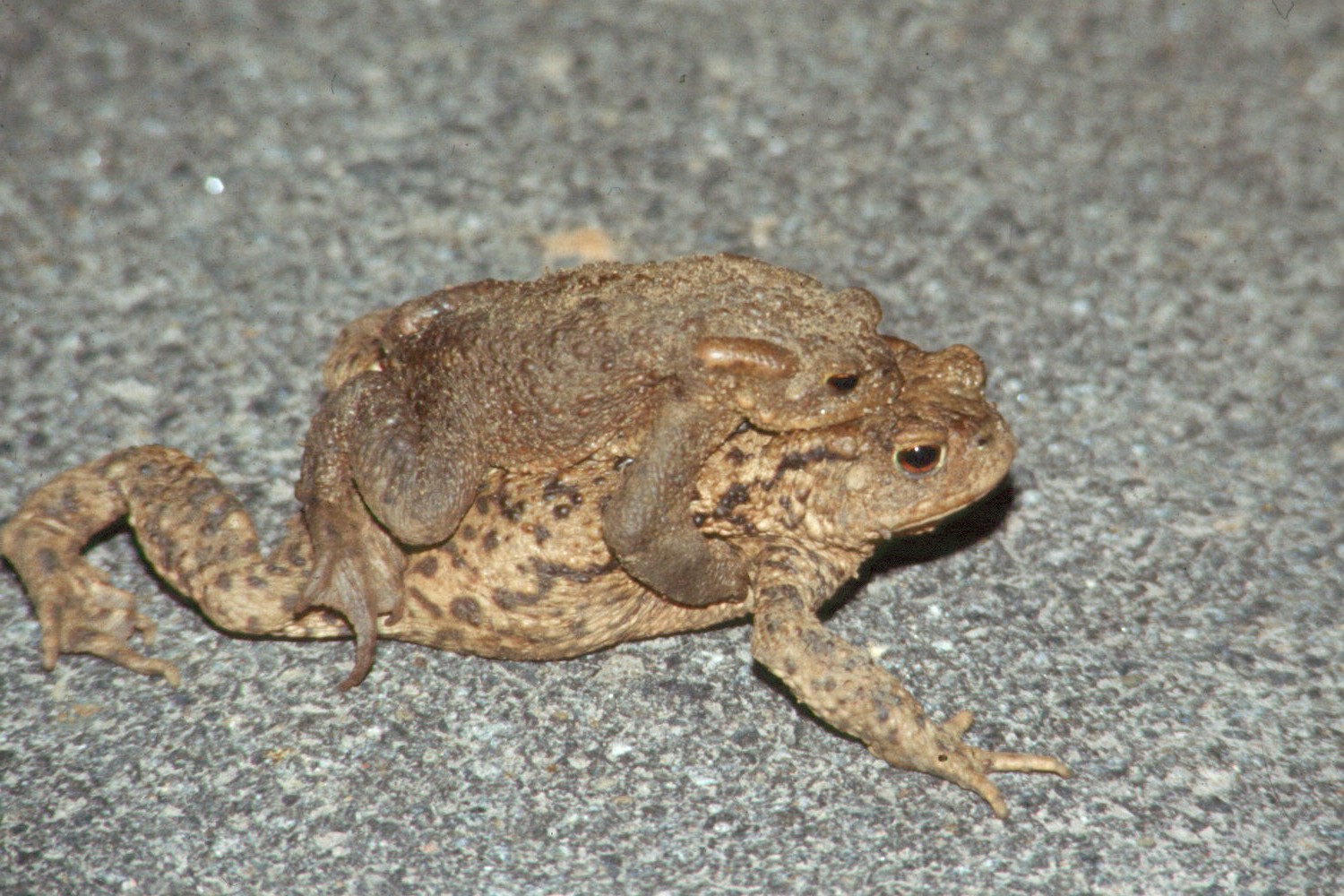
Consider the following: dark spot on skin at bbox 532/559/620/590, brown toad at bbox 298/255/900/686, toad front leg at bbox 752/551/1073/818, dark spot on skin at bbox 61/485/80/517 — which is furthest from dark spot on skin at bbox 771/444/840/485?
dark spot on skin at bbox 61/485/80/517

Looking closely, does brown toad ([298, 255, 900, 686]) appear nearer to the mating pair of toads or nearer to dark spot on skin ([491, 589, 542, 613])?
the mating pair of toads

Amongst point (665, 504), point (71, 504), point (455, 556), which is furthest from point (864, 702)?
point (71, 504)

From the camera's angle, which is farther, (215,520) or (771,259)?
(771,259)

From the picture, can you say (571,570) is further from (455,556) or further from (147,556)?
(147,556)

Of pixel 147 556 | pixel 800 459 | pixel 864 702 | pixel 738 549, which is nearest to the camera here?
pixel 864 702

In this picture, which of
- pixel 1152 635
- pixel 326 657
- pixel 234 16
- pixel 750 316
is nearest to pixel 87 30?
pixel 234 16

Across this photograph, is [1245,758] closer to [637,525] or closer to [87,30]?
[637,525]
